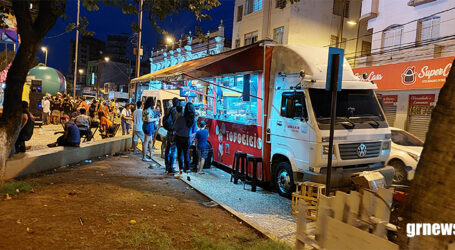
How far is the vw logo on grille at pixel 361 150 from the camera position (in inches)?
277

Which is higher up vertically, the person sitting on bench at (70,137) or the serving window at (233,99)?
the serving window at (233,99)

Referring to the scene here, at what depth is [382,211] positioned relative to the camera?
9.32 feet

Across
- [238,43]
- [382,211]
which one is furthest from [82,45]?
[382,211]

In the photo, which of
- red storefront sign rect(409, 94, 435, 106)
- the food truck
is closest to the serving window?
the food truck

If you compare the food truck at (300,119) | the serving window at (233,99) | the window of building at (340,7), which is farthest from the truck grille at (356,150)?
the window of building at (340,7)

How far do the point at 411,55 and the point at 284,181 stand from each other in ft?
41.0

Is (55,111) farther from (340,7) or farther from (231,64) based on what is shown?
(340,7)

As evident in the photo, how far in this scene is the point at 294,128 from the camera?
23.8 feet

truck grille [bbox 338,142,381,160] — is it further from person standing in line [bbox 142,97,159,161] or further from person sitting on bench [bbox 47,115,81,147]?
person sitting on bench [bbox 47,115,81,147]

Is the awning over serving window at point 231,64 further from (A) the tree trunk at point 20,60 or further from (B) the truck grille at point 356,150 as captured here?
(A) the tree trunk at point 20,60

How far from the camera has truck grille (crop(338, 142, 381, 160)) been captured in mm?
6848

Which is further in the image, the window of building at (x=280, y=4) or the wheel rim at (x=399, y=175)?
the window of building at (x=280, y=4)

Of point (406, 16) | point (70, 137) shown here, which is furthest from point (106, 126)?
point (406, 16)

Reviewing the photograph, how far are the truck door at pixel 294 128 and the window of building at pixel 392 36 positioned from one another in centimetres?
1282
